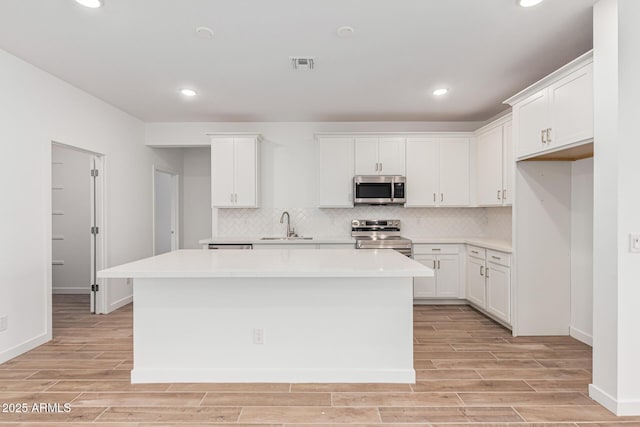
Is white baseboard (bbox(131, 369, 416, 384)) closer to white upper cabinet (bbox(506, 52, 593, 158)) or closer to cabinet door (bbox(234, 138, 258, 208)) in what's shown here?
white upper cabinet (bbox(506, 52, 593, 158))

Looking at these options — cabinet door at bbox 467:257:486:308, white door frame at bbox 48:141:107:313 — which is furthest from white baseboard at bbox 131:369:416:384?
white door frame at bbox 48:141:107:313

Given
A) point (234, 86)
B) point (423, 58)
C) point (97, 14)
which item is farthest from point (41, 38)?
point (423, 58)

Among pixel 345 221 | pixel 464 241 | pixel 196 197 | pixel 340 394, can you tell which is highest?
pixel 196 197

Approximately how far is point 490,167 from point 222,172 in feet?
11.5

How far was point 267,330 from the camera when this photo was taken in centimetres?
262

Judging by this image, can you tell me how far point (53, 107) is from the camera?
3.56m

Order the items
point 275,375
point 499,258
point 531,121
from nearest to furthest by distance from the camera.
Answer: point 275,375 → point 531,121 → point 499,258

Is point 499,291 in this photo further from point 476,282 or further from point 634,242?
point 634,242

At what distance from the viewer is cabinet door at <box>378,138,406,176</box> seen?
195 inches

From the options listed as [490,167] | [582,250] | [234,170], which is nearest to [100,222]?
[234,170]

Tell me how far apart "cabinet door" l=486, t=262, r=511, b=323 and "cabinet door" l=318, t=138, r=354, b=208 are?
6.40 ft

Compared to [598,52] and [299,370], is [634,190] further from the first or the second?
[299,370]

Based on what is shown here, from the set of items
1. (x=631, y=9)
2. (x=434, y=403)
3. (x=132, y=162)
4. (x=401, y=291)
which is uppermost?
(x=631, y=9)

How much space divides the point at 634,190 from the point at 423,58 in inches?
72.7
